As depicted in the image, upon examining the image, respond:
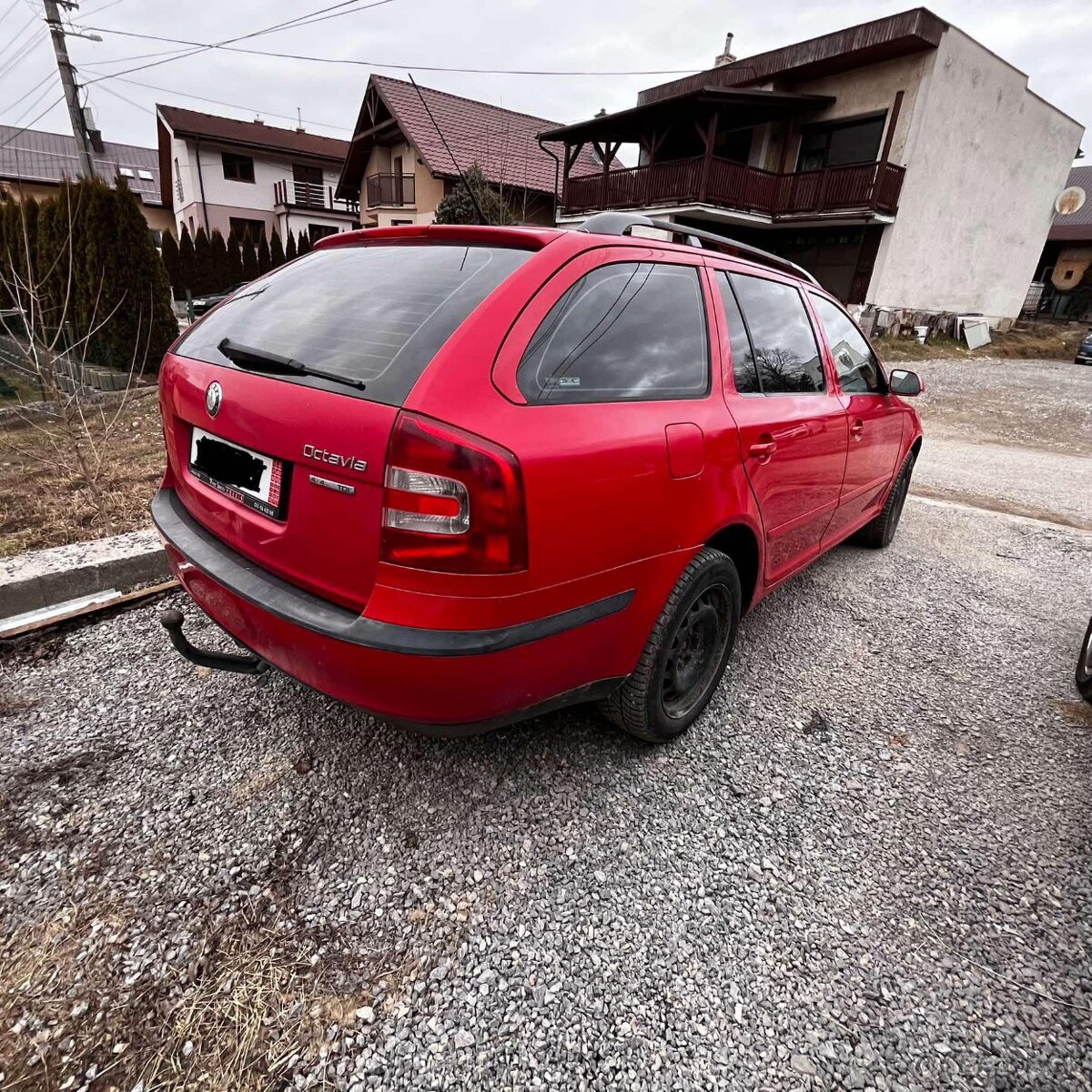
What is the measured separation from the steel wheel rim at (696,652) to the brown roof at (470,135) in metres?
22.0

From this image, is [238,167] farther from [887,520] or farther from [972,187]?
[887,520]

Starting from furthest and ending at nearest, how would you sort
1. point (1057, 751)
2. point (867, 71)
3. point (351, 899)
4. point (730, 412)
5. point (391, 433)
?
point (867, 71), point (1057, 751), point (730, 412), point (351, 899), point (391, 433)

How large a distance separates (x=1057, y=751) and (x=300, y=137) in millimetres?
44599

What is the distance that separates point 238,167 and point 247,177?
1.67 ft

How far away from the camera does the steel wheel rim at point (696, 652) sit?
88.7 inches

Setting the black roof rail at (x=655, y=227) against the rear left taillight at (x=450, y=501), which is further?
the black roof rail at (x=655, y=227)

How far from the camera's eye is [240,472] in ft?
6.08

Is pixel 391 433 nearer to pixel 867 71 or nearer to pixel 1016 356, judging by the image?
pixel 867 71

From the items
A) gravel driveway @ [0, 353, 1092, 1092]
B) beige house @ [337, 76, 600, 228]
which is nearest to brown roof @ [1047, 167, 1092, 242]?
beige house @ [337, 76, 600, 228]

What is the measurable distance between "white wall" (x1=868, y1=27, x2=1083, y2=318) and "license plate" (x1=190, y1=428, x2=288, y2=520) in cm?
2009

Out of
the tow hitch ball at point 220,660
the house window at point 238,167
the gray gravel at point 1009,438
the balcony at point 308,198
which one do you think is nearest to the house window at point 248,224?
the balcony at point 308,198

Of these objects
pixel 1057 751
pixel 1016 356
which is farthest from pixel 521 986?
pixel 1016 356

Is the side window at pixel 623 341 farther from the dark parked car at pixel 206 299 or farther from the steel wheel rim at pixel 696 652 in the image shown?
the dark parked car at pixel 206 299

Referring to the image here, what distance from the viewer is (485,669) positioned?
1562mm
